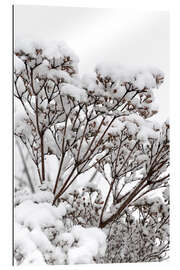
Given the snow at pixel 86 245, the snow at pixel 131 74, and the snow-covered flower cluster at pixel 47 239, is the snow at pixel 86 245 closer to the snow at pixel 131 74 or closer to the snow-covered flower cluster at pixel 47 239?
the snow-covered flower cluster at pixel 47 239

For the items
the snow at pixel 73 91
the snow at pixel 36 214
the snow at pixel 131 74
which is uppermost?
the snow at pixel 131 74

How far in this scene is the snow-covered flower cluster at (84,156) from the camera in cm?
210

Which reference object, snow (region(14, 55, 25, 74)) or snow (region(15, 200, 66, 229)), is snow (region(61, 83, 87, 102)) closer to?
snow (region(14, 55, 25, 74))

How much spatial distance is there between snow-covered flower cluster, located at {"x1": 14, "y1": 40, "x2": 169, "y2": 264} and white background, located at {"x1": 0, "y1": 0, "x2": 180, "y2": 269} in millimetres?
38

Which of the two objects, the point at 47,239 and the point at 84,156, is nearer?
the point at 47,239

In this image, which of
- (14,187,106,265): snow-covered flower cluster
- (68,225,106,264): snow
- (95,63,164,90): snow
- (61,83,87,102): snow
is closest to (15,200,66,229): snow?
(14,187,106,265): snow-covered flower cluster

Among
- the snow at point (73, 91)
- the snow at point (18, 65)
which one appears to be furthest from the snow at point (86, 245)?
the snow at point (18, 65)

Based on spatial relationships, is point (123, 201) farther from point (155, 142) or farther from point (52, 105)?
point (52, 105)

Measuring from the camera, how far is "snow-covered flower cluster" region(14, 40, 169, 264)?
2100 millimetres
